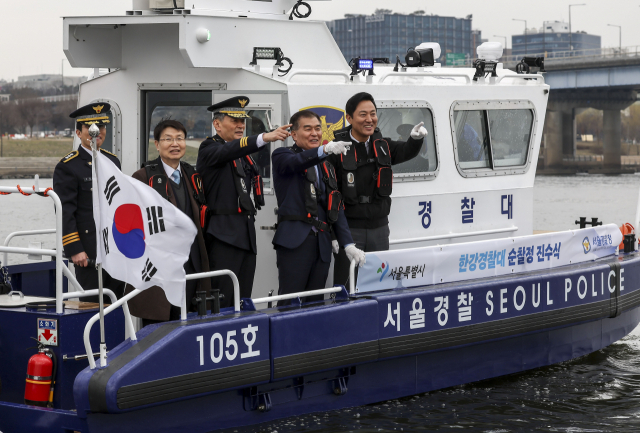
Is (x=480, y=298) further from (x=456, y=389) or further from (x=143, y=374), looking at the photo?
(x=143, y=374)

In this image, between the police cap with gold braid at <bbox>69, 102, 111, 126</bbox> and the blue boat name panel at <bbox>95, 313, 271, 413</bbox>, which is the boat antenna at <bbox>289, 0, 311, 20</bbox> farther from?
the blue boat name panel at <bbox>95, 313, 271, 413</bbox>

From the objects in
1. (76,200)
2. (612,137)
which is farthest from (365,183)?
(612,137)

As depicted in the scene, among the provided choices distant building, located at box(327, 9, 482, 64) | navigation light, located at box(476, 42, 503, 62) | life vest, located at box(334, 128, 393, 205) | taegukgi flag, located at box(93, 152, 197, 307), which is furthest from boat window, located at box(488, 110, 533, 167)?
distant building, located at box(327, 9, 482, 64)

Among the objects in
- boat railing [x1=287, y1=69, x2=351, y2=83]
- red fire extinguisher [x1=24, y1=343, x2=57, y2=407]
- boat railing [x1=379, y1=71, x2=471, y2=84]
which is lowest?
red fire extinguisher [x1=24, y1=343, x2=57, y2=407]

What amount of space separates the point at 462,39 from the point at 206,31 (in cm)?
9469

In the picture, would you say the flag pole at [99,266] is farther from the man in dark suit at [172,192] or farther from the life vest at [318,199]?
the life vest at [318,199]

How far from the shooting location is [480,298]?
5.92 meters

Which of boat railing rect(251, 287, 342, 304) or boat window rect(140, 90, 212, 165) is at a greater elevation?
Answer: boat window rect(140, 90, 212, 165)

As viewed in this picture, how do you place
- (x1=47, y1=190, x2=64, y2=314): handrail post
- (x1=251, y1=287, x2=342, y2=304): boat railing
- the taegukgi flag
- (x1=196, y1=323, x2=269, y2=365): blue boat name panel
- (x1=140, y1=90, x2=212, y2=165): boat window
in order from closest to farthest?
the taegukgi flag
(x1=47, y1=190, x2=64, y2=314): handrail post
(x1=196, y1=323, x2=269, y2=365): blue boat name panel
(x1=251, y1=287, x2=342, y2=304): boat railing
(x1=140, y1=90, x2=212, y2=165): boat window

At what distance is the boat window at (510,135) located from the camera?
22.9 ft

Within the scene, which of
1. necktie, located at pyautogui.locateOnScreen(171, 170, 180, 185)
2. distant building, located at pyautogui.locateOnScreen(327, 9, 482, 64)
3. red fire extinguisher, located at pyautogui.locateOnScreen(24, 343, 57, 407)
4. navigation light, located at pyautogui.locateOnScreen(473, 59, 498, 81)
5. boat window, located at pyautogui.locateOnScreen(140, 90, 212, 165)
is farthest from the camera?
distant building, located at pyautogui.locateOnScreen(327, 9, 482, 64)

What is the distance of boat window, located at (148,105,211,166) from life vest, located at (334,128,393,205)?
4.10 feet

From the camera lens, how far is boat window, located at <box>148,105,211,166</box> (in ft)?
21.2

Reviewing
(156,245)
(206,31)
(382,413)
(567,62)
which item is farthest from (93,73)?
(567,62)
